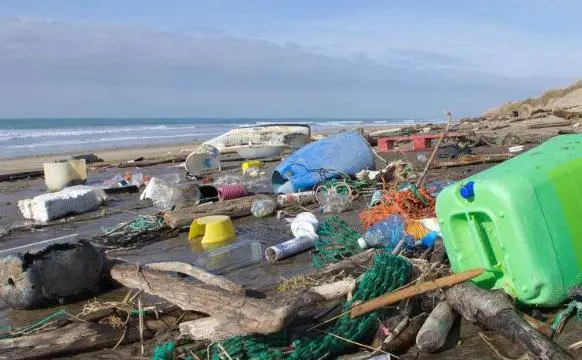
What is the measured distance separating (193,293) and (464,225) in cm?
179

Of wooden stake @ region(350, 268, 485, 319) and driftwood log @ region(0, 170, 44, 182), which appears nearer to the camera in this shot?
wooden stake @ region(350, 268, 485, 319)

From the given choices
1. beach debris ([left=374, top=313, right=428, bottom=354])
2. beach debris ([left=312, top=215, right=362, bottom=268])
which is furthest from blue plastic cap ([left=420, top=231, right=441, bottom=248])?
beach debris ([left=374, top=313, right=428, bottom=354])

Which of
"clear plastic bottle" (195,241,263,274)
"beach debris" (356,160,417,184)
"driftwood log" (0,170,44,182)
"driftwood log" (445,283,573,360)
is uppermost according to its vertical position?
"beach debris" (356,160,417,184)

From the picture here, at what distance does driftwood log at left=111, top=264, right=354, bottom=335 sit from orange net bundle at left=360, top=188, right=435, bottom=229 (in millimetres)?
2230

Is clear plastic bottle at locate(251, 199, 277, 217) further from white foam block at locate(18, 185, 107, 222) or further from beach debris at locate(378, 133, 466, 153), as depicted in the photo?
beach debris at locate(378, 133, 466, 153)

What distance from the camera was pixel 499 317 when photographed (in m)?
3.21

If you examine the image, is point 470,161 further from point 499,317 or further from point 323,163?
point 499,317

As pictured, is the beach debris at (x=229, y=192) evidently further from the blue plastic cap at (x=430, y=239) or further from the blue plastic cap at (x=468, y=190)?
the blue plastic cap at (x=468, y=190)

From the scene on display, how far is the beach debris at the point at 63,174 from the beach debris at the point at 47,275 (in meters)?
7.10

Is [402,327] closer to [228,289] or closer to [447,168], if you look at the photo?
[228,289]

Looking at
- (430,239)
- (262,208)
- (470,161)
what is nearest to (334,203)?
(262,208)

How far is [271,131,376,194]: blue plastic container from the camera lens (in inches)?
348

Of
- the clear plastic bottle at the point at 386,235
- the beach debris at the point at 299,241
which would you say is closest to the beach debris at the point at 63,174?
the beach debris at the point at 299,241

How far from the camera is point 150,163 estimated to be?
16.7m
